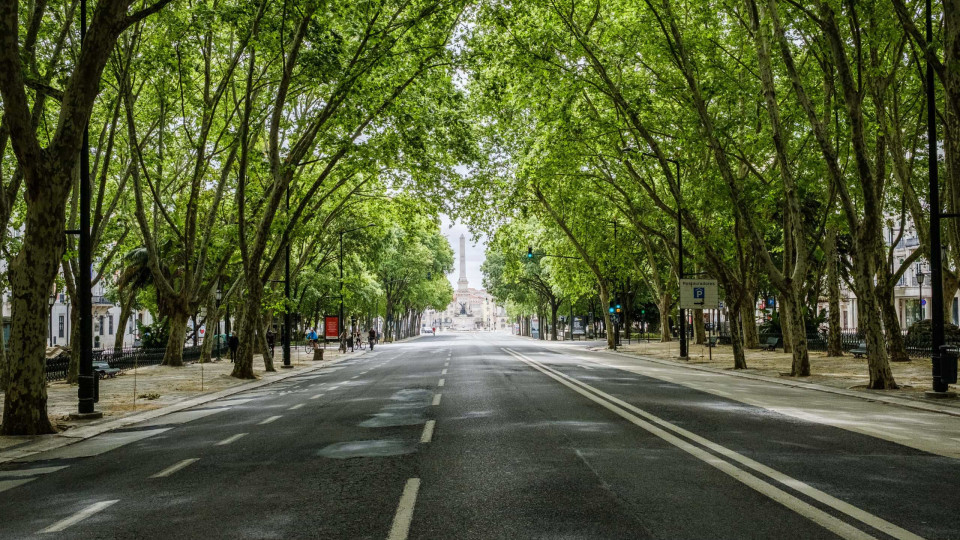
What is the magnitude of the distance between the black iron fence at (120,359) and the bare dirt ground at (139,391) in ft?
2.41

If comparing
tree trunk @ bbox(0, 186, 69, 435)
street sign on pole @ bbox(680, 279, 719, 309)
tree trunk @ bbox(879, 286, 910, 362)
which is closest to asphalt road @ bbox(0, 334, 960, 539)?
tree trunk @ bbox(0, 186, 69, 435)

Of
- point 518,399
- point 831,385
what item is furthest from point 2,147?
point 831,385

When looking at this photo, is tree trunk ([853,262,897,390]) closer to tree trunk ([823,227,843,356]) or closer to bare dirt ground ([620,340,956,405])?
bare dirt ground ([620,340,956,405])

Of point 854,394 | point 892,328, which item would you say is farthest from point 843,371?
point 854,394

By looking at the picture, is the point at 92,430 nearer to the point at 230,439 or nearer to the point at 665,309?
the point at 230,439

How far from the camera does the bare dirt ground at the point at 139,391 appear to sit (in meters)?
14.8

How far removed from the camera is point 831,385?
18.1 metres

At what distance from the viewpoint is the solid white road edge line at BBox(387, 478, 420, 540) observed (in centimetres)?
531

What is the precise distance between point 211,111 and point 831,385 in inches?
786

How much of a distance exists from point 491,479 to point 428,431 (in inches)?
137

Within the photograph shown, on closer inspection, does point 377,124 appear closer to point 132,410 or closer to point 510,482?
point 132,410

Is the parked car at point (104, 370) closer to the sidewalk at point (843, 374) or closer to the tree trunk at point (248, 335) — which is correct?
the tree trunk at point (248, 335)

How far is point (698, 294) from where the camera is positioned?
30.2 meters

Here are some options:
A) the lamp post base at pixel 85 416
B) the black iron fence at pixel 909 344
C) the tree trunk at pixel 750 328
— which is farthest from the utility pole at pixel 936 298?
the tree trunk at pixel 750 328
